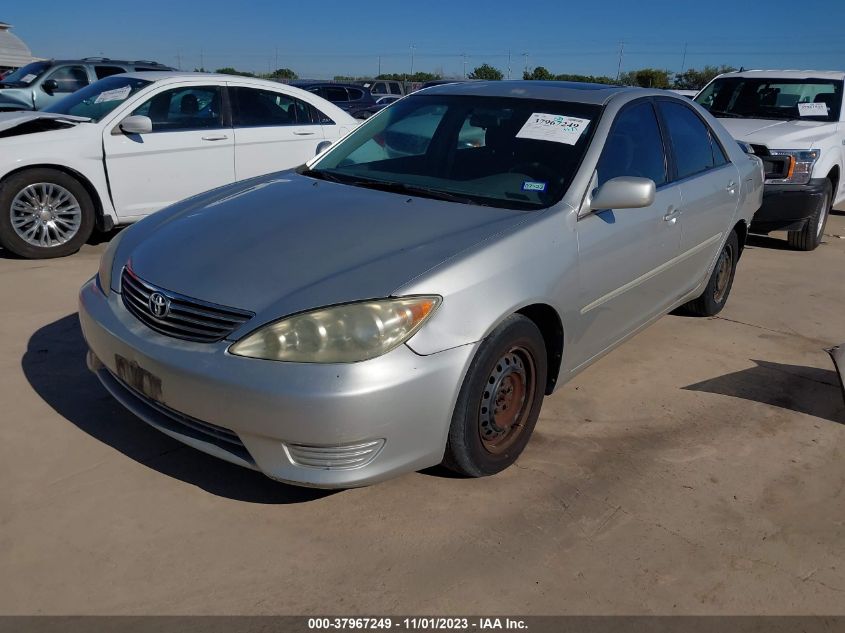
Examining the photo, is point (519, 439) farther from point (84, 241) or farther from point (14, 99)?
point (14, 99)

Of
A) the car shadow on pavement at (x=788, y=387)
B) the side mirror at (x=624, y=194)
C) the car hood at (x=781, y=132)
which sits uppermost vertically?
the side mirror at (x=624, y=194)

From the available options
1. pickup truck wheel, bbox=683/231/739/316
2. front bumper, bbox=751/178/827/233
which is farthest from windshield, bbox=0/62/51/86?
pickup truck wheel, bbox=683/231/739/316

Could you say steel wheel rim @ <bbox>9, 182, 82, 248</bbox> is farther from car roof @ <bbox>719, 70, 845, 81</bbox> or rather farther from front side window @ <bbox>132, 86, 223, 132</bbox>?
car roof @ <bbox>719, 70, 845, 81</bbox>

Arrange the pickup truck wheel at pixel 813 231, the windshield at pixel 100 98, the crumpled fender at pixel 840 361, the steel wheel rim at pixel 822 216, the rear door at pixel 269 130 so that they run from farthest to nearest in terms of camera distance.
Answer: the steel wheel rim at pixel 822 216 → the pickup truck wheel at pixel 813 231 → the rear door at pixel 269 130 → the windshield at pixel 100 98 → the crumpled fender at pixel 840 361

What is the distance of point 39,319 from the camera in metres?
4.74

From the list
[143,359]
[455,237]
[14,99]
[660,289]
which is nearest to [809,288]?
[660,289]

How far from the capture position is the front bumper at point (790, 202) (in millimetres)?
7320

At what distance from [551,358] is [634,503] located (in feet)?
2.31

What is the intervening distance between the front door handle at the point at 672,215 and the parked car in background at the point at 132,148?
13.9 ft

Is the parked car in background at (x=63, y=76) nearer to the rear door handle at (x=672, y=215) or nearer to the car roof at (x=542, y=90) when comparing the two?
the car roof at (x=542, y=90)

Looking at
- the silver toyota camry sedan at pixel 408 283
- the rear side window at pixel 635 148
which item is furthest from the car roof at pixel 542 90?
the rear side window at pixel 635 148

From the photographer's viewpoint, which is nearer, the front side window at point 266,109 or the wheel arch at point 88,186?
the wheel arch at point 88,186

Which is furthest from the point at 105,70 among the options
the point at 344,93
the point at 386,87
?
the point at 386,87

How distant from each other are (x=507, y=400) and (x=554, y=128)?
4.62 feet
